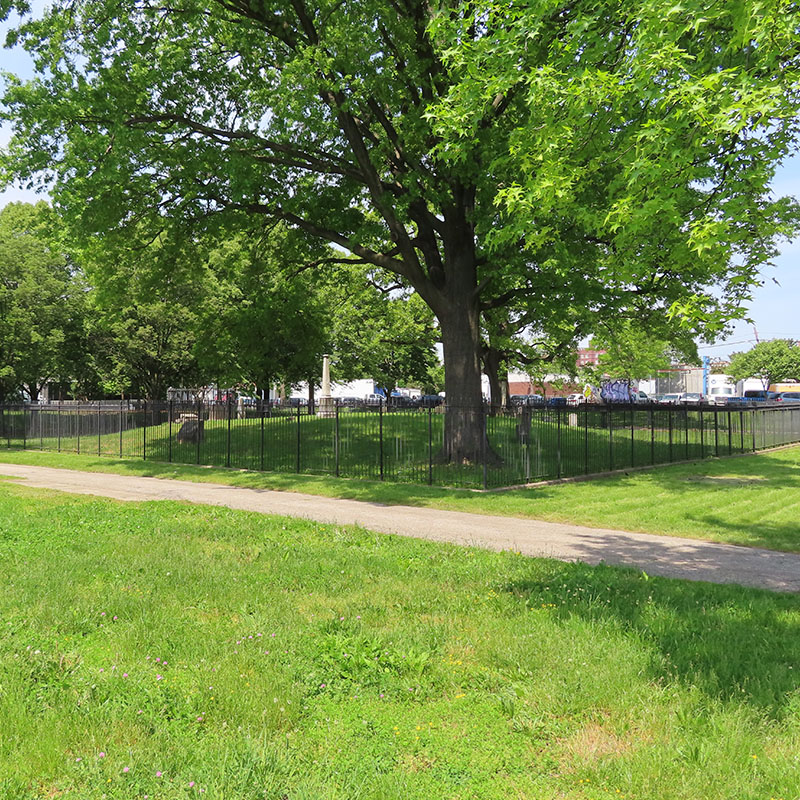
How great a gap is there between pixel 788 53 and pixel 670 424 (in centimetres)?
1909

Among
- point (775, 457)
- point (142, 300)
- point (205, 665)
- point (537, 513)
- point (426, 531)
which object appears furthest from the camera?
point (775, 457)

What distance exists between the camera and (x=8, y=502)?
41.7 feet

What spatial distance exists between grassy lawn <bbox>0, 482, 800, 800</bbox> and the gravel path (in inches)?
51.4

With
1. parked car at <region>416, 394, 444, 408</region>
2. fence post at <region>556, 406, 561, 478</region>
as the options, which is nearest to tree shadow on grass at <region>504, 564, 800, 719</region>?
fence post at <region>556, 406, 561, 478</region>

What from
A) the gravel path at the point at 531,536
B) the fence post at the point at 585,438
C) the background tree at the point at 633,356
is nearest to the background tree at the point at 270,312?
the gravel path at the point at 531,536

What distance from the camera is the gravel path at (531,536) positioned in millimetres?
8312

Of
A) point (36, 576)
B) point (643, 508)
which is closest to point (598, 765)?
point (36, 576)

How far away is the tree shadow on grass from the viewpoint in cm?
451

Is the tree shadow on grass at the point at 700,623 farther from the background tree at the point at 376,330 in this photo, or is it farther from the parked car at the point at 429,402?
the background tree at the point at 376,330

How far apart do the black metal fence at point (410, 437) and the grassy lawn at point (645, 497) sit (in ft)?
4.19

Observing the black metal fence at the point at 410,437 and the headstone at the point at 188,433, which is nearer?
the black metal fence at the point at 410,437

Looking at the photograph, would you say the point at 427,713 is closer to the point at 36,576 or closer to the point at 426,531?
Result: the point at 36,576

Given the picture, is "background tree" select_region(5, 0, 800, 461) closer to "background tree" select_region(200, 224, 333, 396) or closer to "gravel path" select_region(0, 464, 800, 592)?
"background tree" select_region(200, 224, 333, 396)

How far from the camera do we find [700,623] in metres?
5.72
